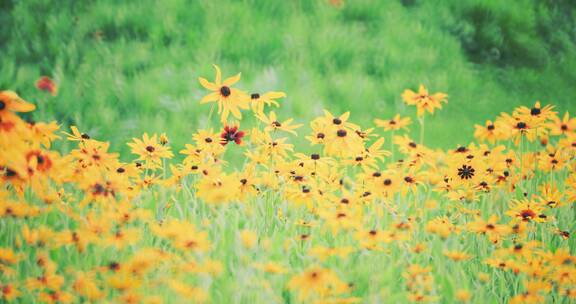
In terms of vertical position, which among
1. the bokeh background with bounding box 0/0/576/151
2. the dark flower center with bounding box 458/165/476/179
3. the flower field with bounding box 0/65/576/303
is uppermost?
the bokeh background with bounding box 0/0/576/151

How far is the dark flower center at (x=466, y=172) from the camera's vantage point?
5.43 ft

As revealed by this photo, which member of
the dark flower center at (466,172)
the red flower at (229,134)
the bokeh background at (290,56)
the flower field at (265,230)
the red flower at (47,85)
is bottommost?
the flower field at (265,230)

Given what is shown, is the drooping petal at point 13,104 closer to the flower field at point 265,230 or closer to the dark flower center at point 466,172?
the flower field at point 265,230

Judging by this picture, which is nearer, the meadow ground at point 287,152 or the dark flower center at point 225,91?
the meadow ground at point 287,152

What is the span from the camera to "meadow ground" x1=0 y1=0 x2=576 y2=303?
1.14 metres

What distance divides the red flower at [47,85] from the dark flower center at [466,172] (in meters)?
1.83

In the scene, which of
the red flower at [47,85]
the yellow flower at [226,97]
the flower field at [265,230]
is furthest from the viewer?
the red flower at [47,85]

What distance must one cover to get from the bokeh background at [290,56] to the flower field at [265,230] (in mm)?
686

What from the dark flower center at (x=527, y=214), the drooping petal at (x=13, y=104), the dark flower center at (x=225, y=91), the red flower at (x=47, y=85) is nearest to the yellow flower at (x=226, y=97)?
the dark flower center at (x=225, y=91)

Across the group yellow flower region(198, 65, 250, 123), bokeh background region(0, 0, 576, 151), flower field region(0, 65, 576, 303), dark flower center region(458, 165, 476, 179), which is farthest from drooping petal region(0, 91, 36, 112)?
dark flower center region(458, 165, 476, 179)

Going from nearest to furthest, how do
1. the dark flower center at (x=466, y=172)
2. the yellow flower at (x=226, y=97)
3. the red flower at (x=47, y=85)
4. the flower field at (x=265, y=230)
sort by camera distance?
the flower field at (x=265, y=230) < the yellow flower at (x=226, y=97) < the dark flower center at (x=466, y=172) < the red flower at (x=47, y=85)

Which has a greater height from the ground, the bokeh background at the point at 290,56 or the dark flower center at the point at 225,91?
the bokeh background at the point at 290,56

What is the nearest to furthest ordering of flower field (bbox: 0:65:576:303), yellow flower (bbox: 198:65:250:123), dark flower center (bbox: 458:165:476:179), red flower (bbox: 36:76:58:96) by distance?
flower field (bbox: 0:65:576:303)
yellow flower (bbox: 198:65:250:123)
dark flower center (bbox: 458:165:476:179)
red flower (bbox: 36:76:58:96)

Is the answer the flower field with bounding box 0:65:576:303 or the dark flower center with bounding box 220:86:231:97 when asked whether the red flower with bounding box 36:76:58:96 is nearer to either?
the flower field with bounding box 0:65:576:303
